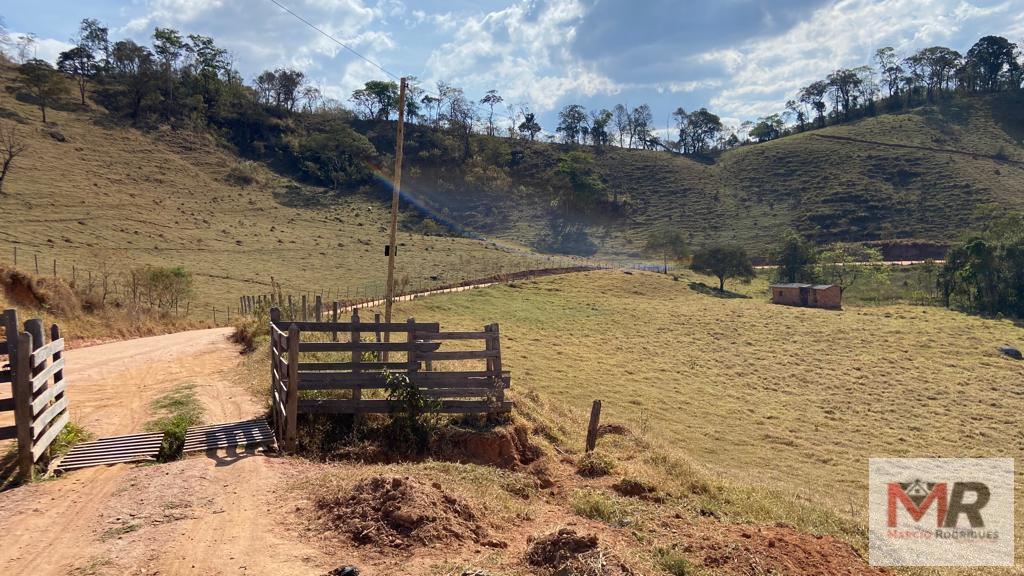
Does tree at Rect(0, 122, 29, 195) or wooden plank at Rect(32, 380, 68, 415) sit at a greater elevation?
tree at Rect(0, 122, 29, 195)

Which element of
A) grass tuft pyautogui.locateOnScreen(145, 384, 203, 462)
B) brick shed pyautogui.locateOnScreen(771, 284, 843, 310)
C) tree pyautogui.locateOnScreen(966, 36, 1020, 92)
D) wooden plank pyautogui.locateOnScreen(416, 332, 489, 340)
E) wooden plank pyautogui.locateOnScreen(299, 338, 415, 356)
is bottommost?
brick shed pyautogui.locateOnScreen(771, 284, 843, 310)

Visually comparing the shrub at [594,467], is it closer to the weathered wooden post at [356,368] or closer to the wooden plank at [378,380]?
the wooden plank at [378,380]

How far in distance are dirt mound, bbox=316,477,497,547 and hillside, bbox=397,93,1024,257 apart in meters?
74.4

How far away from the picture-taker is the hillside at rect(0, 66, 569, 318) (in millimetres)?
41531

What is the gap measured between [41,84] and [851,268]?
105 m

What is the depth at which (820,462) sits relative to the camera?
17688mm

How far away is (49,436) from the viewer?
25.3ft

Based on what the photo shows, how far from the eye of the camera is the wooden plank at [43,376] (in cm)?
733

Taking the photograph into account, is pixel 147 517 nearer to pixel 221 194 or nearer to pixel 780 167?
pixel 221 194

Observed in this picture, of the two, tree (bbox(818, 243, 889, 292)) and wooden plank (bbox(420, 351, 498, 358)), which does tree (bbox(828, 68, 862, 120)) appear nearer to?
tree (bbox(818, 243, 889, 292))

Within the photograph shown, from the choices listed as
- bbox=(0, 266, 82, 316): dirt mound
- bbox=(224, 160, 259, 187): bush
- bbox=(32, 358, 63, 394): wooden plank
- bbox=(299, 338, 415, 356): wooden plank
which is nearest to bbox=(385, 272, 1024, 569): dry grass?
bbox=(299, 338, 415, 356): wooden plank

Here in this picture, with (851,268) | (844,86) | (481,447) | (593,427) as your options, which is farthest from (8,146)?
(844,86)

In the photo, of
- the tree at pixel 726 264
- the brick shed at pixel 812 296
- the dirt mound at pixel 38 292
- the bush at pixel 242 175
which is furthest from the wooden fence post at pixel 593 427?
the bush at pixel 242 175

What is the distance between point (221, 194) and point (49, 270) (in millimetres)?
43685
